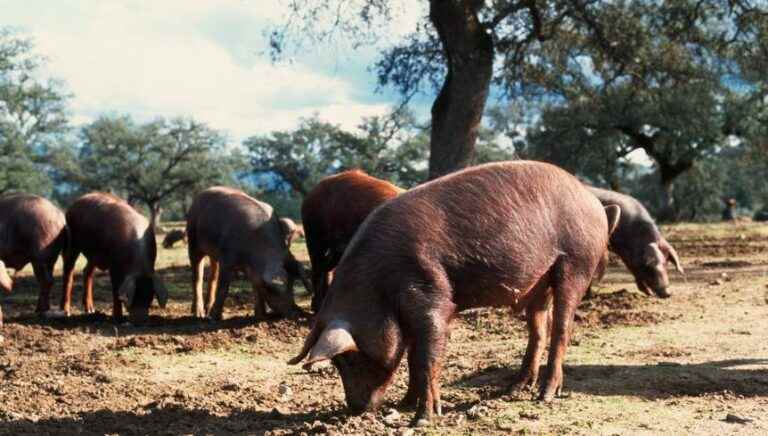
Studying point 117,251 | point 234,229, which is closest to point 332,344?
point 234,229

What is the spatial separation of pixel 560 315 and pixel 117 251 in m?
6.40

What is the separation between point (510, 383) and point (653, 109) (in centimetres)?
3414

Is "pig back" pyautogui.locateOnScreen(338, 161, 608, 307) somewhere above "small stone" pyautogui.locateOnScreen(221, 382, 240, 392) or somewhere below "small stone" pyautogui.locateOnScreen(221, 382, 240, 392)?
above

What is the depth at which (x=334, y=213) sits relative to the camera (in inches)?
385

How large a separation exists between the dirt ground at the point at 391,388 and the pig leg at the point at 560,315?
146 mm

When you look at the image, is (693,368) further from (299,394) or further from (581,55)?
(581,55)

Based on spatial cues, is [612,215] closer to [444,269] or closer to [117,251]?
[444,269]

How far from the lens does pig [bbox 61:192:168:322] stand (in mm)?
9766

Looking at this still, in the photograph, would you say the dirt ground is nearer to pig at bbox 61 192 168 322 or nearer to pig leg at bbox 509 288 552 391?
pig leg at bbox 509 288 552 391

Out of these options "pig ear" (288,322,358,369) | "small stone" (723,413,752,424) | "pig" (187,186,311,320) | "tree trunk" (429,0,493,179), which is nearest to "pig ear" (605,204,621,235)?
"small stone" (723,413,752,424)

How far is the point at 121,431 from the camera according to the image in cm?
513

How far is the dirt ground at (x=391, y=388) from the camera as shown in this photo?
5.20 metres

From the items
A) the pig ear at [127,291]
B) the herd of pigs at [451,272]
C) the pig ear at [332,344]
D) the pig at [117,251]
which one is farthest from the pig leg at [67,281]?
the pig ear at [332,344]

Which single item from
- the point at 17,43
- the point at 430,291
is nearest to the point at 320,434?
the point at 430,291
